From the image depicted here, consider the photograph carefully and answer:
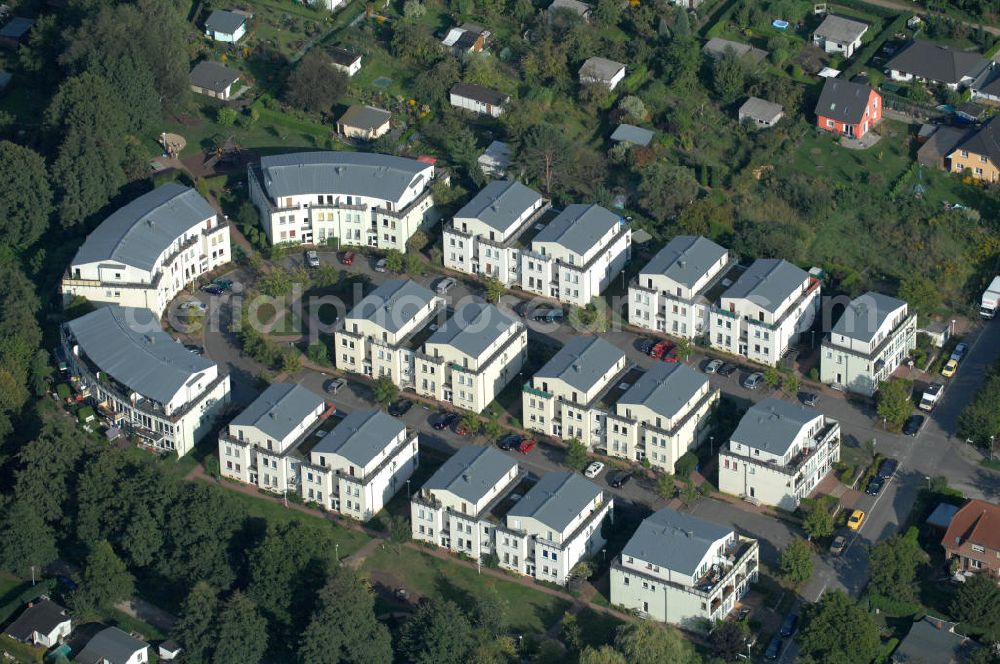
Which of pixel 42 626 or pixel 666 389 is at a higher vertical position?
pixel 666 389

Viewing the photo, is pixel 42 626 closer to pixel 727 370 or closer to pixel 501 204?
pixel 501 204

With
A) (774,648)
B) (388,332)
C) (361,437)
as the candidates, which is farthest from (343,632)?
(388,332)

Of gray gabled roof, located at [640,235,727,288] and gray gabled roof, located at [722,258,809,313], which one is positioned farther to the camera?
gray gabled roof, located at [640,235,727,288]

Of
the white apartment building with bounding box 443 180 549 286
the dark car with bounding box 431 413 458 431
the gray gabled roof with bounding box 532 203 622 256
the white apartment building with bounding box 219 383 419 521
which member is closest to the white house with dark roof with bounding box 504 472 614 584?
the white apartment building with bounding box 219 383 419 521

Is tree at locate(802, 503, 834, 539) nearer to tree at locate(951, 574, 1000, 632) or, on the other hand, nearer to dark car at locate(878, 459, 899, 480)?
dark car at locate(878, 459, 899, 480)

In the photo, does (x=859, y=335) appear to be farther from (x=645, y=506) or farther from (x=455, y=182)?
(x=455, y=182)

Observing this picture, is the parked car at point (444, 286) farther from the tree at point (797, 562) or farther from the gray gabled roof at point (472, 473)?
the tree at point (797, 562)

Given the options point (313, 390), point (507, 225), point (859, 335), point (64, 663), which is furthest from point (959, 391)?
point (64, 663)
